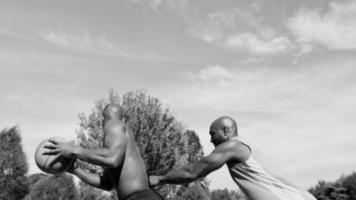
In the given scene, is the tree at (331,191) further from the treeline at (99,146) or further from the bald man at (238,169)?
the bald man at (238,169)

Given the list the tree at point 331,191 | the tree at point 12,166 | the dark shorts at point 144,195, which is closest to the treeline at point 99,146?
the tree at point 12,166

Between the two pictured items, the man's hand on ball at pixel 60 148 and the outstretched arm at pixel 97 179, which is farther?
the outstretched arm at pixel 97 179

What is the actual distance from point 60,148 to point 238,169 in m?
2.13

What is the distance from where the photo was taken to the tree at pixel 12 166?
99.4 feet

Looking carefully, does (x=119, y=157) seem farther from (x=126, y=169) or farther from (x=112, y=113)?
(x=112, y=113)

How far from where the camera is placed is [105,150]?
4.97m

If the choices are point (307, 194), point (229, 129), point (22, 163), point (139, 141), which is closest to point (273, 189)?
point (307, 194)

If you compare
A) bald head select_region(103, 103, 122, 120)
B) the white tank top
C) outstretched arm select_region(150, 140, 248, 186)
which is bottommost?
the white tank top

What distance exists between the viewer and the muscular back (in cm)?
514

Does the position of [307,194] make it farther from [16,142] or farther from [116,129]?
[16,142]

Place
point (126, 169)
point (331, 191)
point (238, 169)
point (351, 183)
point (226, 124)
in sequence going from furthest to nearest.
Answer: point (331, 191) < point (351, 183) < point (126, 169) < point (226, 124) < point (238, 169)

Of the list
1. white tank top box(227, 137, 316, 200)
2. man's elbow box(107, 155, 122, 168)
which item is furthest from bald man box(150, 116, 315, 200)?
man's elbow box(107, 155, 122, 168)

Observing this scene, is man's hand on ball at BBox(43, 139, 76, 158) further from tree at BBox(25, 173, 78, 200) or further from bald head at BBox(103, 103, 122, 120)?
tree at BBox(25, 173, 78, 200)

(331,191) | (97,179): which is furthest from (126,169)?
(331,191)
